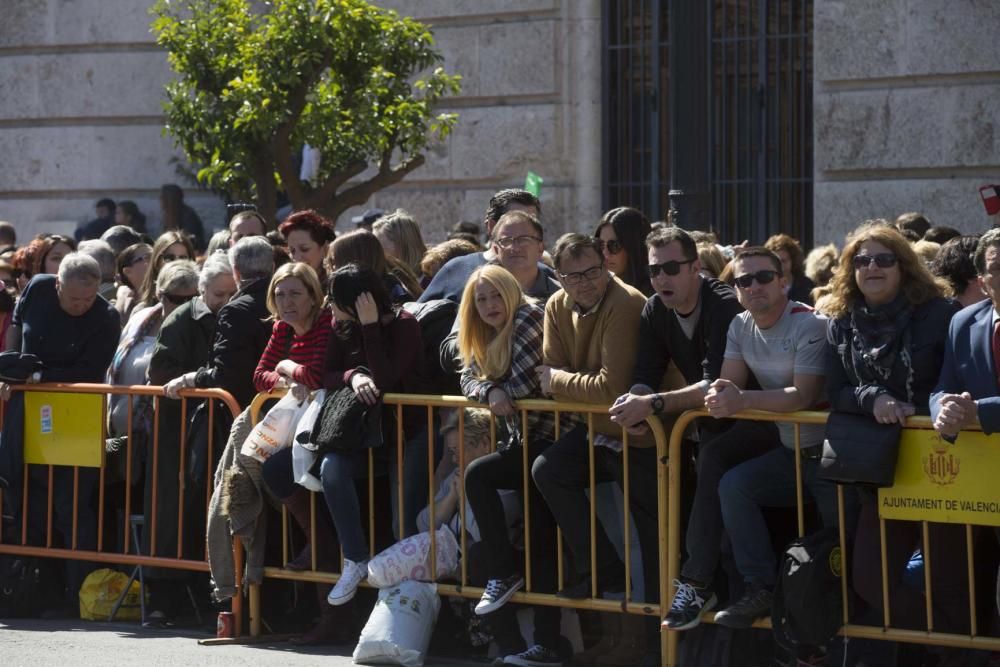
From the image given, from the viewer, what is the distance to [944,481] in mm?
6738

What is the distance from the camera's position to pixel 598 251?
7695 millimetres

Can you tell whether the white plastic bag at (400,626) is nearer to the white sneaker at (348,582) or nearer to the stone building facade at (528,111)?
the white sneaker at (348,582)

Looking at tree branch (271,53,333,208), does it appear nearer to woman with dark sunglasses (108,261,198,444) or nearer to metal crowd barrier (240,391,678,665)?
woman with dark sunglasses (108,261,198,444)

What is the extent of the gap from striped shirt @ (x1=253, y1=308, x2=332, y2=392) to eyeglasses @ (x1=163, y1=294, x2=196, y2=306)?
0.94m

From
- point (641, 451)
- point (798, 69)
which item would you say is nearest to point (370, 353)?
point (641, 451)

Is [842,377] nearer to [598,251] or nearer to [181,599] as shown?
[598,251]

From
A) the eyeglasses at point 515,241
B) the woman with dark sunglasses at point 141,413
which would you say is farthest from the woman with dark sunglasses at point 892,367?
the woman with dark sunglasses at point 141,413

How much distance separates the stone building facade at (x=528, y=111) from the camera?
13.3 metres

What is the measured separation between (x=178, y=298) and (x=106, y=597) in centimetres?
160

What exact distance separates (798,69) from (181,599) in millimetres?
7008

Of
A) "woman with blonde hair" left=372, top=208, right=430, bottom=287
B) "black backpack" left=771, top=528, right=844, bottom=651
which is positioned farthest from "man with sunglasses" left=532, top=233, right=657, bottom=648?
"woman with blonde hair" left=372, top=208, right=430, bottom=287

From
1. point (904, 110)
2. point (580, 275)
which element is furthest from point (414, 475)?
point (904, 110)

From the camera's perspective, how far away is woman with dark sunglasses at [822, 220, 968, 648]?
22.3ft

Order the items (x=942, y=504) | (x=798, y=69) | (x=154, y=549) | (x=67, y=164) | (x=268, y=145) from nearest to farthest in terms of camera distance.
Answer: (x=942, y=504), (x=154, y=549), (x=268, y=145), (x=798, y=69), (x=67, y=164)
